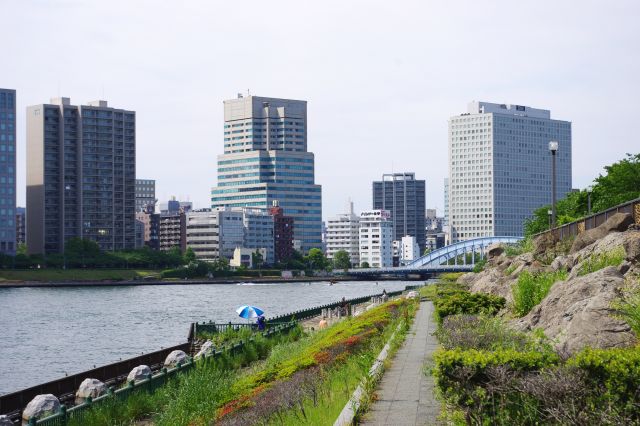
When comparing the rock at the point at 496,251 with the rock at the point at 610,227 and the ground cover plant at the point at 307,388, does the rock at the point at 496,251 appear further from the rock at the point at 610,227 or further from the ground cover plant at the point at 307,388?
the ground cover plant at the point at 307,388

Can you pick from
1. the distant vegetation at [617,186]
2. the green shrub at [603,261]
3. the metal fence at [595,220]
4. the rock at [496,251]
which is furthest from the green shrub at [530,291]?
the distant vegetation at [617,186]

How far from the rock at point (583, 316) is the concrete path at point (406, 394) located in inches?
110

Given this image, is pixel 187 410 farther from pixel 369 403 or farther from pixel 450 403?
pixel 450 403

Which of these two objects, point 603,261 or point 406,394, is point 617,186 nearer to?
point 603,261

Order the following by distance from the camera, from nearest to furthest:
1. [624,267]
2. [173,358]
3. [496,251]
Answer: [624,267]
[173,358]
[496,251]

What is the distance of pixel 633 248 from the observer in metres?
25.8

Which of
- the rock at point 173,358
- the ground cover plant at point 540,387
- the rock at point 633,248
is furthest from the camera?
the rock at point 173,358

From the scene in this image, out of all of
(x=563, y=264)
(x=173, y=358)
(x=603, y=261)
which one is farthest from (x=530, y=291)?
(x=173, y=358)

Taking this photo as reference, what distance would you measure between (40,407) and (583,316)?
18540 millimetres

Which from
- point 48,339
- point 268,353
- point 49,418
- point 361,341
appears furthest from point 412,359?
point 48,339

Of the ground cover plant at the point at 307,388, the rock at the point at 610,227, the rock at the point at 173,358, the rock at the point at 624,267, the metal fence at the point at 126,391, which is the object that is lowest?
the rock at the point at 173,358

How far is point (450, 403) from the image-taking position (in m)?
13.6

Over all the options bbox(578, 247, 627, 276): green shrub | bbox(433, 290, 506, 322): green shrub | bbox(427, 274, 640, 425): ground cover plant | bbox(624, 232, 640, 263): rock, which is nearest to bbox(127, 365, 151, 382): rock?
bbox(433, 290, 506, 322): green shrub

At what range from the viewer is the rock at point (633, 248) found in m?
25.3
